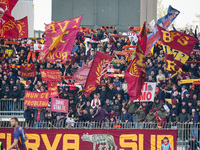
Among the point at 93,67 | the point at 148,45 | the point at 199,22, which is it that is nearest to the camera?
the point at 93,67

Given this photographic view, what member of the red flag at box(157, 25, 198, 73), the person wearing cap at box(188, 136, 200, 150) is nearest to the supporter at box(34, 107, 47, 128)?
the red flag at box(157, 25, 198, 73)

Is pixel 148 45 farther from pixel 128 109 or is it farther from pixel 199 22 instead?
pixel 199 22

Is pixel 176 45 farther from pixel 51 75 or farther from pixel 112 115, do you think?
pixel 51 75

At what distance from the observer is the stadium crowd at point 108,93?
25391mm

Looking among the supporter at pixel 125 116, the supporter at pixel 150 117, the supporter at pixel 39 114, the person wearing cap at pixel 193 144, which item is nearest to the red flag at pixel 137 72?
the supporter at pixel 150 117

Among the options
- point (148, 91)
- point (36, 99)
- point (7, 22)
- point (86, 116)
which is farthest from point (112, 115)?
point (7, 22)

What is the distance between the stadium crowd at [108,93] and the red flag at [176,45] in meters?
1.37

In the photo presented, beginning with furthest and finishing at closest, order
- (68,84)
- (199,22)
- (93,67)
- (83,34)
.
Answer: (199,22) < (83,34) < (68,84) < (93,67)

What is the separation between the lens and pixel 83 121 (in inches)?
1011

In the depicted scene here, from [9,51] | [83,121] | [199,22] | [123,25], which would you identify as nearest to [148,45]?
[83,121]

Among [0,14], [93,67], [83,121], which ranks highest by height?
[0,14]

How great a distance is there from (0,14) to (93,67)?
5505 millimetres

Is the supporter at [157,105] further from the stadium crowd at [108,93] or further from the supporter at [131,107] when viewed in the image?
the supporter at [131,107]

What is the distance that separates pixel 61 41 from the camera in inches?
1078
